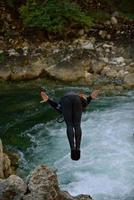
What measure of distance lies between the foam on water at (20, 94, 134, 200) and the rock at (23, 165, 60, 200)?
2375mm

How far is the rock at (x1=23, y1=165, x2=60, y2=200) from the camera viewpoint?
8125 millimetres

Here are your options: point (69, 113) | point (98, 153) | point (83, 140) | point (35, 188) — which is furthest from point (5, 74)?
point (35, 188)

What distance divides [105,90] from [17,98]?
2707 mm

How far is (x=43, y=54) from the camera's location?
1802cm

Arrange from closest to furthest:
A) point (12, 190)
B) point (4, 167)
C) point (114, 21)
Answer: point (12, 190)
point (4, 167)
point (114, 21)

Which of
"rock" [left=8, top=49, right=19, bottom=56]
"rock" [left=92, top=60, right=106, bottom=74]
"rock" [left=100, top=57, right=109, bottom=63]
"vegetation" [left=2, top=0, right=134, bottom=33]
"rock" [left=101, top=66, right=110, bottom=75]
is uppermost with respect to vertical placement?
"vegetation" [left=2, top=0, right=134, bottom=33]

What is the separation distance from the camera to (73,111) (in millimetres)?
9391

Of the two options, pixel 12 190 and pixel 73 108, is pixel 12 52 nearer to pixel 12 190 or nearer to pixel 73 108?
pixel 73 108

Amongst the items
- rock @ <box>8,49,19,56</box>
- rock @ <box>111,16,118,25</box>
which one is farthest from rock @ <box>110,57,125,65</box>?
rock @ <box>8,49,19,56</box>

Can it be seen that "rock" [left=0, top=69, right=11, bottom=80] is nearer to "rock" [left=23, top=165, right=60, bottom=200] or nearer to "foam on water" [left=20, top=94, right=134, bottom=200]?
"foam on water" [left=20, top=94, right=134, bottom=200]

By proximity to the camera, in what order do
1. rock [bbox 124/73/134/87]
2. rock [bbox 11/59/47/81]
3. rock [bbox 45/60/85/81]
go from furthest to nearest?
rock [bbox 11/59/47/81] → rock [bbox 45/60/85/81] → rock [bbox 124/73/134/87]

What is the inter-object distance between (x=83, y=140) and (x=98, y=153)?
35.2 inches

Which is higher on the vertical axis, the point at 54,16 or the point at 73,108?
the point at 73,108

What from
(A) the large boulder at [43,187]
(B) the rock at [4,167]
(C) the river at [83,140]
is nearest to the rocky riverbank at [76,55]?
(C) the river at [83,140]
